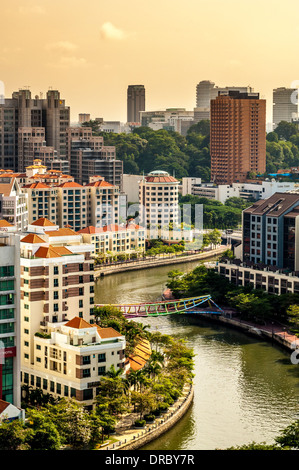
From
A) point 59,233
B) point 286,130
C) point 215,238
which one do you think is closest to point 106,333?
point 59,233

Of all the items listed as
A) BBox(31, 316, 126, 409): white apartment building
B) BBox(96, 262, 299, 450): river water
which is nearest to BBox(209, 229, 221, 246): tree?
BBox(96, 262, 299, 450): river water

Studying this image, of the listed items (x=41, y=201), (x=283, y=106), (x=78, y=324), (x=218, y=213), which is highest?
(x=283, y=106)

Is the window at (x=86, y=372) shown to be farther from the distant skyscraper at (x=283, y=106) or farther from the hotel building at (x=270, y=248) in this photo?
the distant skyscraper at (x=283, y=106)

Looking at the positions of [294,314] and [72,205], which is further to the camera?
[72,205]

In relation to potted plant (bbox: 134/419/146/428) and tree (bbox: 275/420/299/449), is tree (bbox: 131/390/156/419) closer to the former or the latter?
potted plant (bbox: 134/419/146/428)

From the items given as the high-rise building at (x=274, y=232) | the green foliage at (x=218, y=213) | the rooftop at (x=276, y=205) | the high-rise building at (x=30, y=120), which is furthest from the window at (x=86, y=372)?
the high-rise building at (x=30, y=120)

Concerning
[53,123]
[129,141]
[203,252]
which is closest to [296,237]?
[203,252]

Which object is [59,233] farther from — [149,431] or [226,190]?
[226,190]
